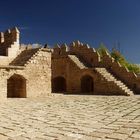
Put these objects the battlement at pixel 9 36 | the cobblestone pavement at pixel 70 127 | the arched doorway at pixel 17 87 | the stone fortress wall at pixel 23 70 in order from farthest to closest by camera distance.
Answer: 1. the battlement at pixel 9 36
2. the arched doorway at pixel 17 87
3. the stone fortress wall at pixel 23 70
4. the cobblestone pavement at pixel 70 127

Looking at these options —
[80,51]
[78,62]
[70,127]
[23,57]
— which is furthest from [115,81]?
[70,127]

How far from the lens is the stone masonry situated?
52.9 feet

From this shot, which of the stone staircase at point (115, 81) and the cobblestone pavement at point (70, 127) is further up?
the stone staircase at point (115, 81)

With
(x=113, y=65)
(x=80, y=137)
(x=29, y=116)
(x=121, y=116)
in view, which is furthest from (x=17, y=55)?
(x=80, y=137)

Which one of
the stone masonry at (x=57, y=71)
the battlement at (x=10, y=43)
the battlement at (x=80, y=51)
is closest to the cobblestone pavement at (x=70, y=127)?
the stone masonry at (x=57, y=71)

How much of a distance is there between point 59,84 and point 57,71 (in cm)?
231

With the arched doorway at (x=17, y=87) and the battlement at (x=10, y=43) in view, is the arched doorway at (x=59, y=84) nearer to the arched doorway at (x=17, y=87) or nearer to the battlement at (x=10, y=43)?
the battlement at (x=10, y=43)

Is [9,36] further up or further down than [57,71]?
further up

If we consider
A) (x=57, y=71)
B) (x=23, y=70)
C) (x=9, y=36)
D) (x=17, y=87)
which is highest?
(x=9, y=36)

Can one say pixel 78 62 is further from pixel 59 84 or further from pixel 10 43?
pixel 10 43

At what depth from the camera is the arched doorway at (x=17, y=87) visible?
16.0 meters

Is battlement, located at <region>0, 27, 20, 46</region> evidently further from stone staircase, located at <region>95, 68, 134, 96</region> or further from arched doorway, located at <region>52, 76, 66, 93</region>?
stone staircase, located at <region>95, 68, 134, 96</region>

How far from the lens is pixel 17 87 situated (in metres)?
16.6

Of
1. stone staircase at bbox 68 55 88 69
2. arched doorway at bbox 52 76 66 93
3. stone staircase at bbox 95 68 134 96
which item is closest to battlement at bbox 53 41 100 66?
stone staircase at bbox 68 55 88 69
